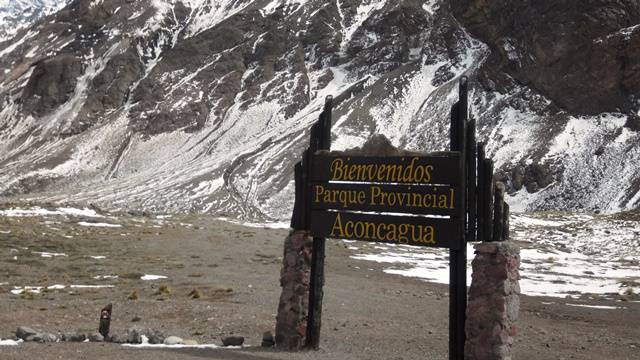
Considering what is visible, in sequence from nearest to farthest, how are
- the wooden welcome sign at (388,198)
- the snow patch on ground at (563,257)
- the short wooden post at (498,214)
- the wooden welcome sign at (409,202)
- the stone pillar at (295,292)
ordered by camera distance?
1. the short wooden post at (498,214)
2. the wooden welcome sign at (409,202)
3. the wooden welcome sign at (388,198)
4. the stone pillar at (295,292)
5. the snow patch on ground at (563,257)

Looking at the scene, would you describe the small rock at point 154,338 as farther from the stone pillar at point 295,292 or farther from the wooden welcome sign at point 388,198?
the wooden welcome sign at point 388,198

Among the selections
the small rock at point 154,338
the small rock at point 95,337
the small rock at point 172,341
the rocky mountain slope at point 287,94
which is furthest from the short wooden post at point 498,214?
the rocky mountain slope at point 287,94

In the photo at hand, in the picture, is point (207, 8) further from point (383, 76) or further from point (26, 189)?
point (26, 189)

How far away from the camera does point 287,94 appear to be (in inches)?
4978

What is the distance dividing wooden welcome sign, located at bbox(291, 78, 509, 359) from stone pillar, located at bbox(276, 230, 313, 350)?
170mm

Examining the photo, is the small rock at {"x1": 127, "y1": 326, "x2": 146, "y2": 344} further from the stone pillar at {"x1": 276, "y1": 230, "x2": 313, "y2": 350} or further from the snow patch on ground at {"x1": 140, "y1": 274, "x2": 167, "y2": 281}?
the snow patch on ground at {"x1": 140, "y1": 274, "x2": 167, "y2": 281}

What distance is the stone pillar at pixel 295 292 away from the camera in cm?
1291

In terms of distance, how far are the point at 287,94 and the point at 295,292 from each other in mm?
115038

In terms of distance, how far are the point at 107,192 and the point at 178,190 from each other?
1130 centimetres

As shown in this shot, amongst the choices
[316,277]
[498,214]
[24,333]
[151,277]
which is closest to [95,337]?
[24,333]

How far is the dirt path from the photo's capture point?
14.2 meters

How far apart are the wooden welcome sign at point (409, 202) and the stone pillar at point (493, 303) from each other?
0.88 feet

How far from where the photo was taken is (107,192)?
95.2m

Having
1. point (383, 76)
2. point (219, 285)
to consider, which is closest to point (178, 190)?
point (383, 76)
